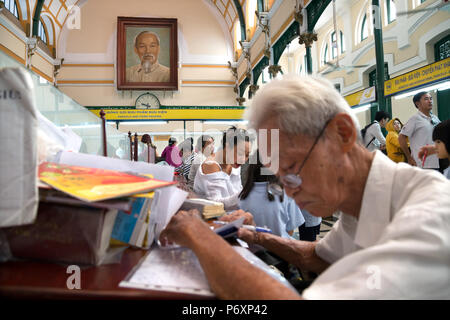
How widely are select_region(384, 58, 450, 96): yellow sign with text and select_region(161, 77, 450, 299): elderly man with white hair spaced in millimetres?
5415

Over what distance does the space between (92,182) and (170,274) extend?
0.91 feet

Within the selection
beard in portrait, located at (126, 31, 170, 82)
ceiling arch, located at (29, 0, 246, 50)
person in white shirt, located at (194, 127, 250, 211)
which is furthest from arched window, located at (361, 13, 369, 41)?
person in white shirt, located at (194, 127, 250, 211)

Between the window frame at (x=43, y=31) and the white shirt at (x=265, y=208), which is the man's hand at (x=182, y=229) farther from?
the window frame at (x=43, y=31)

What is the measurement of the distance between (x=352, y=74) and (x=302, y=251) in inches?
489

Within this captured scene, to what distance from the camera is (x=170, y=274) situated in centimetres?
66

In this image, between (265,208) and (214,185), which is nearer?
(265,208)

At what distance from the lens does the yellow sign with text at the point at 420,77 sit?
497 centimetres

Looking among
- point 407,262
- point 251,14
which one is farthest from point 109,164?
point 251,14

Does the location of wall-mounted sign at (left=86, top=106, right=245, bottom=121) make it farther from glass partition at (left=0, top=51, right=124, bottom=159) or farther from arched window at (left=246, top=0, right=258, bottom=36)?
glass partition at (left=0, top=51, right=124, bottom=159)

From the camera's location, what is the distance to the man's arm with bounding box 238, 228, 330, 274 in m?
1.11

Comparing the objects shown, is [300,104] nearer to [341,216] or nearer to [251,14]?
[341,216]

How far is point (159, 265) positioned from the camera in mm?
707

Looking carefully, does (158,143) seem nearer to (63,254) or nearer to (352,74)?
(352,74)

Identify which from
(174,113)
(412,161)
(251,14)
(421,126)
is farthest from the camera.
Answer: (251,14)
